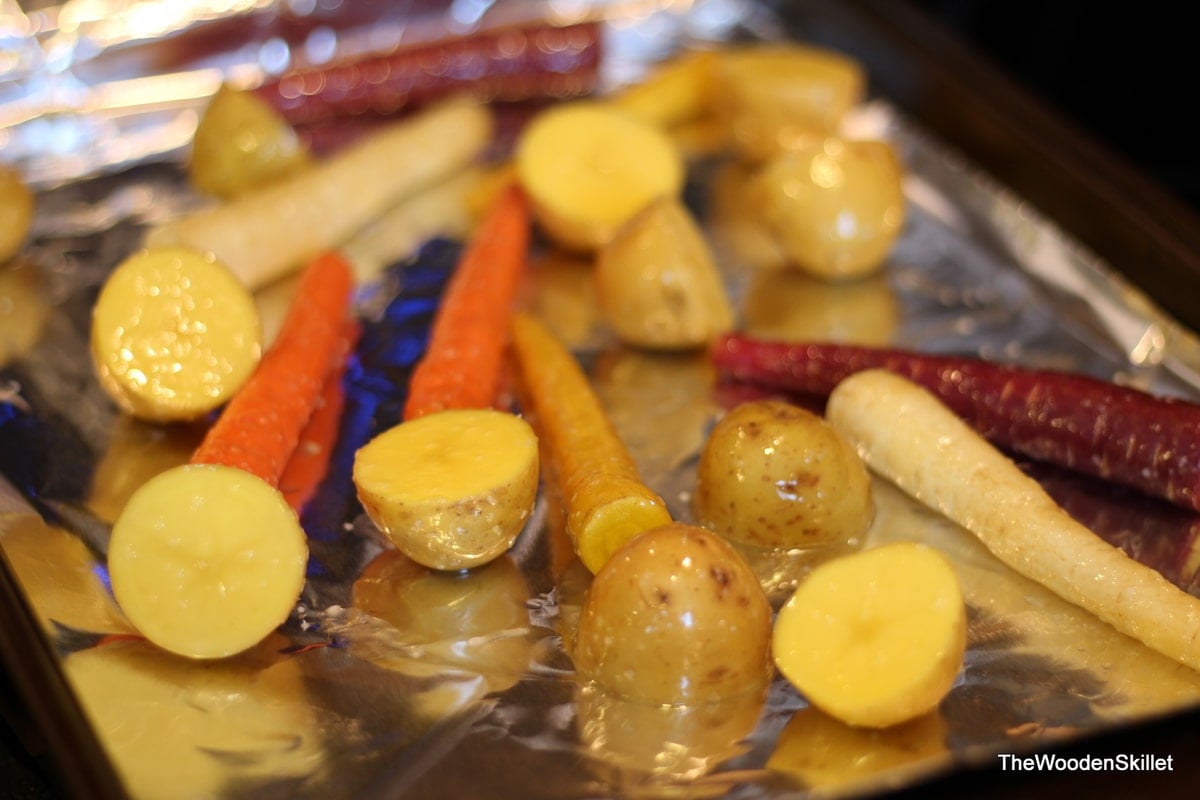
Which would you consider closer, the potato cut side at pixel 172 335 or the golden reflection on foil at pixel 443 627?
the golden reflection on foil at pixel 443 627

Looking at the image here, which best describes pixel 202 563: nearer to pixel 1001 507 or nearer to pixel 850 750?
pixel 850 750

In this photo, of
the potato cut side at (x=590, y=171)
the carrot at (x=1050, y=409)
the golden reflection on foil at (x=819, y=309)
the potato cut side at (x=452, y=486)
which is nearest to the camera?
the potato cut side at (x=452, y=486)

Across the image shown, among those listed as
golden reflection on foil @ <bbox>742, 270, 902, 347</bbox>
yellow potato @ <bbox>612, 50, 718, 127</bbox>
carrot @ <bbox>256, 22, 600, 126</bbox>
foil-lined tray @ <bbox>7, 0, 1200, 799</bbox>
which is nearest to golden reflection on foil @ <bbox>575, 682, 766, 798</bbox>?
foil-lined tray @ <bbox>7, 0, 1200, 799</bbox>

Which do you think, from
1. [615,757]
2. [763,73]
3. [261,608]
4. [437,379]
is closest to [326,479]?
[437,379]

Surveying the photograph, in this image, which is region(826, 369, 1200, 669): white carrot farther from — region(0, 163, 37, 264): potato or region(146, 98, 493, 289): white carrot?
region(0, 163, 37, 264): potato

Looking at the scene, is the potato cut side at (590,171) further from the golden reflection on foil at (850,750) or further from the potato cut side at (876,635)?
the golden reflection on foil at (850,750)

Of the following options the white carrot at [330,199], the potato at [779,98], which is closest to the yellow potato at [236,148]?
the white carrot at [330,199]
